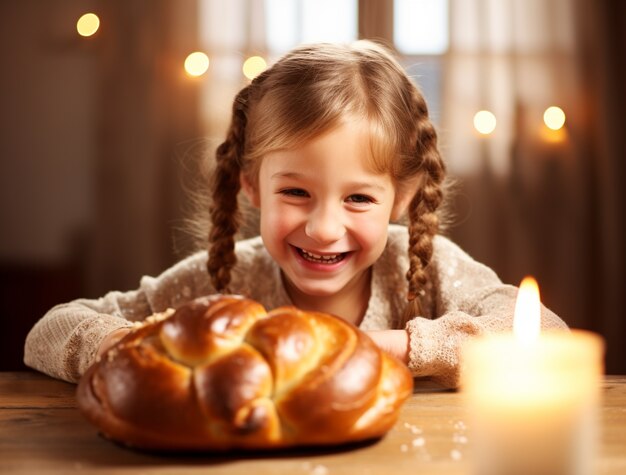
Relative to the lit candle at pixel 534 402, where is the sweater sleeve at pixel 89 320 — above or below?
below

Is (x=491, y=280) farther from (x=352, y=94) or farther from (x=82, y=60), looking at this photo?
(x=82, y=60)

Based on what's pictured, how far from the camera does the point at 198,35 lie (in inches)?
133

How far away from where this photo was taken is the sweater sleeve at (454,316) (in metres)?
1.14

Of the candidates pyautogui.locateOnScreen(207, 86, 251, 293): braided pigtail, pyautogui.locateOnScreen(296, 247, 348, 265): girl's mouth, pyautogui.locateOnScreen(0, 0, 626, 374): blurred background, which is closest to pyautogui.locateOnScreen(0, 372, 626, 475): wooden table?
pyautogui.locateOnScreen(296, 247, 348, 265): girl's mouth

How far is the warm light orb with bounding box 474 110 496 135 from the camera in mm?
3352

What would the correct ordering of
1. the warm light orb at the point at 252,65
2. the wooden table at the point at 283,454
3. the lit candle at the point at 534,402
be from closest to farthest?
the lit candle at the point at 534,402 < the wooden table at the point at 283,454 < the warm light orb at the point at 252,65

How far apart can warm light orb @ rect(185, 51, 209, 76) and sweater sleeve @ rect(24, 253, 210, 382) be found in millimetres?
1650

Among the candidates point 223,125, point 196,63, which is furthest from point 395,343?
point 196,63

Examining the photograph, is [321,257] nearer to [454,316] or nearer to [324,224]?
[324,224]

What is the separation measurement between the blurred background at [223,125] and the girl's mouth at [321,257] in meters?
1.83

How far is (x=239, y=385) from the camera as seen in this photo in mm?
696

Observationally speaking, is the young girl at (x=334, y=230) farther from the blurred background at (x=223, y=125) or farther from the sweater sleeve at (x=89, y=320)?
the blurred background at (x=223, y=125)

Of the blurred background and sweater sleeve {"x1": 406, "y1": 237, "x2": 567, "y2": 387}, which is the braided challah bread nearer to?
sweater sleeve {"x1": 406, "y1": 237, "x2": 567, "y2": 387}

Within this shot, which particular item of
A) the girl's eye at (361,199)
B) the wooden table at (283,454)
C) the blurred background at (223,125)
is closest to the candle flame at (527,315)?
the wooden table at (283,454)
